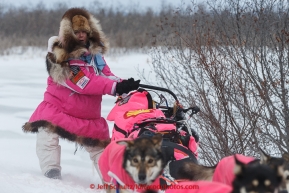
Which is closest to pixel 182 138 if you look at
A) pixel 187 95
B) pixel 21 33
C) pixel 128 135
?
pixel 128 135

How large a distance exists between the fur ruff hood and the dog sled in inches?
25.7

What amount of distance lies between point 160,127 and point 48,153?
1.50 m

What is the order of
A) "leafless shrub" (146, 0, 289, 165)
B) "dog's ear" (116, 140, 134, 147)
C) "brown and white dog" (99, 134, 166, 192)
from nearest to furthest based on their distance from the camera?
"brown and white dog" (99, 134, 166, 192)
"dog's ear" (116, 140, 134, 147)
"leafless shrub" (146, 0, 289, 165)

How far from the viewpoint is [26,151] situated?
724cm

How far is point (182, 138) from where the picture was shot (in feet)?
14.4

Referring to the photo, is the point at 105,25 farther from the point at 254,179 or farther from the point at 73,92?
the point at 254,179

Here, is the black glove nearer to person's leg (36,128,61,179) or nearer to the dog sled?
the dog sled

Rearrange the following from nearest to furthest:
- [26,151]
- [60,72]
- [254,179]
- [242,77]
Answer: [254,179]
[60,72]
[242,77]
[26,151]

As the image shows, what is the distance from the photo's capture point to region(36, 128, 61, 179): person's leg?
534 centimetres

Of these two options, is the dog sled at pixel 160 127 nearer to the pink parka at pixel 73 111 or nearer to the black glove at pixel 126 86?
the black glove at pixel 126 86

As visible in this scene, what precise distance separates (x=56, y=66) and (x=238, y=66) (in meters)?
1.86

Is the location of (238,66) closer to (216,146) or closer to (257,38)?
(257,38)

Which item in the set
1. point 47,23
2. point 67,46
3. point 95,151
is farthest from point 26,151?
point 47,23

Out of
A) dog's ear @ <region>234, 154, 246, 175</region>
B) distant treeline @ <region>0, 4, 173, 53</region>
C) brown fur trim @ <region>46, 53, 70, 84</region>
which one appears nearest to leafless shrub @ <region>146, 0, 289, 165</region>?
brown fur trim @ <region>46, 53, 70, 84</region>
